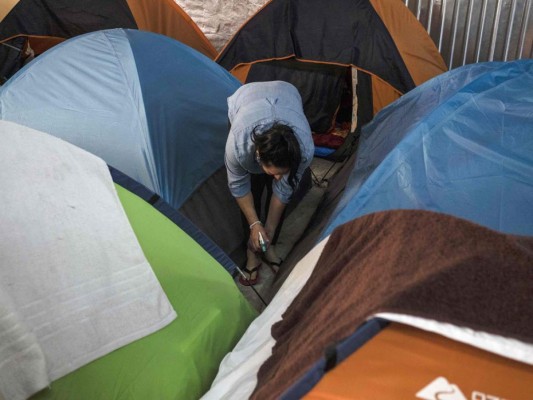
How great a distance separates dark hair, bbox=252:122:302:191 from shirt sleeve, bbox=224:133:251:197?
0.13 meters

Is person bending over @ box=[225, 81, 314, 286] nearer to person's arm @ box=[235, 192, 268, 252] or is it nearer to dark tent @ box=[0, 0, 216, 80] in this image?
person's arm @ box=[235, 192, 268, 252]

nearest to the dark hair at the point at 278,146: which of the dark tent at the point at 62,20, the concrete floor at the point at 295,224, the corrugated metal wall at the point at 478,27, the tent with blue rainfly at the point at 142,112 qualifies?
the tent with blue rainfly at the point at 142,112

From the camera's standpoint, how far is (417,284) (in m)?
0.80

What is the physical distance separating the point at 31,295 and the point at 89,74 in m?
1.11

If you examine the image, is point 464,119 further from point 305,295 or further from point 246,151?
point 305,295

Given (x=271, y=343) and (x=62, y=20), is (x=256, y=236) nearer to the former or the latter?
(x=271, y=343)

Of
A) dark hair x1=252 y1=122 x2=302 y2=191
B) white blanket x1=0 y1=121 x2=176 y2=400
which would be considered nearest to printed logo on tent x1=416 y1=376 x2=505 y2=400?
white blanket x1=0 y1=121 x2=176 y2=400

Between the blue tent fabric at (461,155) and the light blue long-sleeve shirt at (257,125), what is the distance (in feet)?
0.68

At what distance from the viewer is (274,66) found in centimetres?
277

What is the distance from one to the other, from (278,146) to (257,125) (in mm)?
136

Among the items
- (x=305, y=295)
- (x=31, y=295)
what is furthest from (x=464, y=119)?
(x=31, y=295)

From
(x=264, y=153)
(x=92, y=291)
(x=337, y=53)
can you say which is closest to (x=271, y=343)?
(x=92, y=291)

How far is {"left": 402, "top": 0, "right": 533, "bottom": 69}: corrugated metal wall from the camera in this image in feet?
9.17

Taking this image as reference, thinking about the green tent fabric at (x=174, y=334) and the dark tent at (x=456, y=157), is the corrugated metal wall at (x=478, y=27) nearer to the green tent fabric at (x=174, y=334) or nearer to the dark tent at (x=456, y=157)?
the dark tent at (x=456, y=157)
